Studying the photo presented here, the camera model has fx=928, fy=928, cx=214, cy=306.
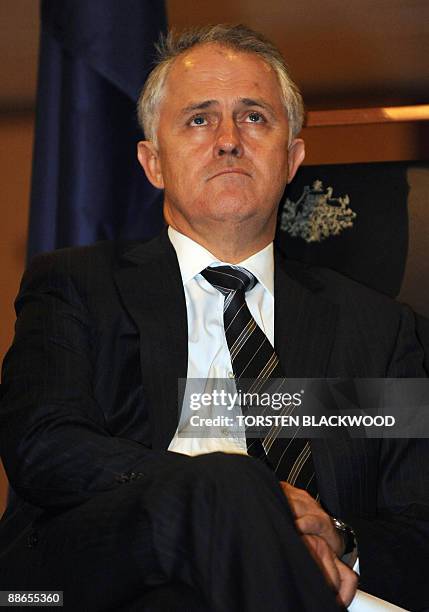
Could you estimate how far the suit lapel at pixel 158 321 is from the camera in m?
1.60

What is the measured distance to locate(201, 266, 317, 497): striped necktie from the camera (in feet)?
5.30

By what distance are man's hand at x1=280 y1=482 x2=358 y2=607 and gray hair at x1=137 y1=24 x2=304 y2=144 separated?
0.90 metres

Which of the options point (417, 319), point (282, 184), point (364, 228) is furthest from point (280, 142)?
point (417, 319)

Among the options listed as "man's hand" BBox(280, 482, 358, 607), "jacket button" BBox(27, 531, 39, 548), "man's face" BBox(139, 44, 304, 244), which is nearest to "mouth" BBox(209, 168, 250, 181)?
"man's face" BBox(139, 44, 304, 244)

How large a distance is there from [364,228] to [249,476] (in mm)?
1234

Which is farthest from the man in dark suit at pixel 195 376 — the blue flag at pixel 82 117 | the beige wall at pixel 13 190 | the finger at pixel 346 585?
the beige wall at pixel 13 190

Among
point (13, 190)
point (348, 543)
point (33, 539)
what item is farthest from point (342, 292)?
point (13, 190)

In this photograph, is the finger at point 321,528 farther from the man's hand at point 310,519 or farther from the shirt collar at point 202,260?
the shirt collar at point 202,260

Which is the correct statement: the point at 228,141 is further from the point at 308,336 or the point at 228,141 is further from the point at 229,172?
the point at 308,336

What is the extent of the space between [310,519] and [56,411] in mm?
427

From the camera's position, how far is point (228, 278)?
5.91ft

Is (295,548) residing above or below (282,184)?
below

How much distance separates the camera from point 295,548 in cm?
104

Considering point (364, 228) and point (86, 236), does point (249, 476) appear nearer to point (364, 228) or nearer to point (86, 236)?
point (86, 236)
